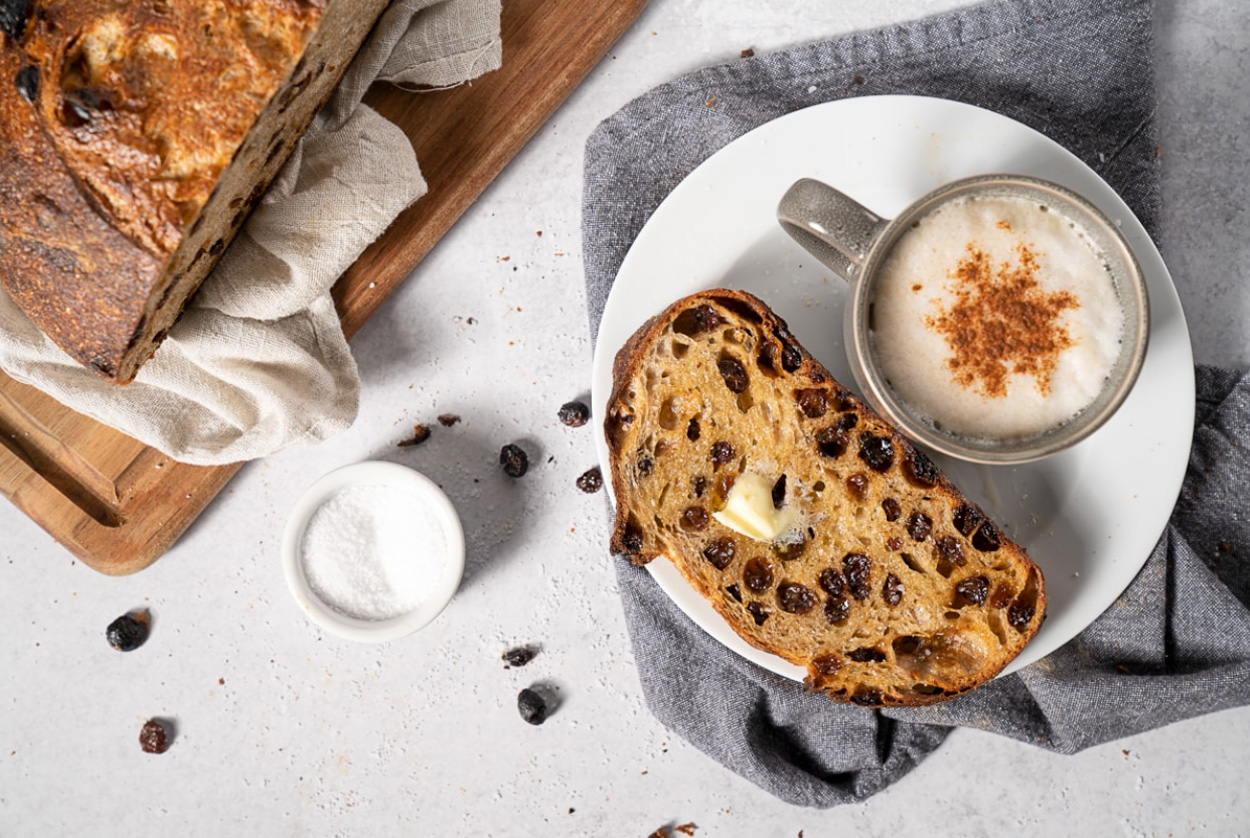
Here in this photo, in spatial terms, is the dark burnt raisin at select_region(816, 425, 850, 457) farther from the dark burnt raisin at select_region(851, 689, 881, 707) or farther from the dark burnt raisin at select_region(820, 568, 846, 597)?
the dark burnt raisin at select_region(851, 689, 881, 707)

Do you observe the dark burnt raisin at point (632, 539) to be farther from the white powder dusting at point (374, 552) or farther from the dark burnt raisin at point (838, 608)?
the white powder dusting at point (374, 552)

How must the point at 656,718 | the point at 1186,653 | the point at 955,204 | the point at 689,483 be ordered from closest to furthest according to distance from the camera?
the point at 955,204 < the point at 689,483 < the point at 1186,653 < the point at 656,718

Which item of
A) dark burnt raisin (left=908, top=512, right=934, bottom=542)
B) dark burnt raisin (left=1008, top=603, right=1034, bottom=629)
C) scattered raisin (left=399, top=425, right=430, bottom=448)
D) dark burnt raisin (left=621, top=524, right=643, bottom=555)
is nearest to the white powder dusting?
scattered raisin (left=399, top=425, right=430, bottom=448)

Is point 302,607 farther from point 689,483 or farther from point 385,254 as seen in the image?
point 689,483

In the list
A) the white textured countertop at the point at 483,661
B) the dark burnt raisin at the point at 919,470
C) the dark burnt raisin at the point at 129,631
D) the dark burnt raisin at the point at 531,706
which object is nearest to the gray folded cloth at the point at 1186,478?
the white textured countertop at the point at 483,661

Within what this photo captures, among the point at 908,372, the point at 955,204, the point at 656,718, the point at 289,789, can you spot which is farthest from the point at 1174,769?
the point at 289,789

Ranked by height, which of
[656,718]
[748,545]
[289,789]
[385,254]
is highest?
[385,254]

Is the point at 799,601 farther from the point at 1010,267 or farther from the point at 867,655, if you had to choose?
the point at 1010,267
